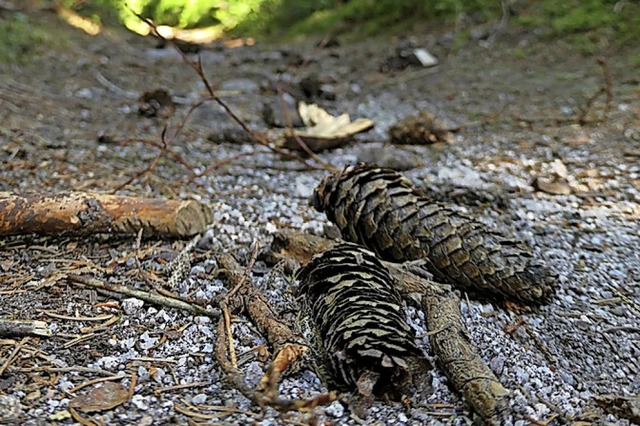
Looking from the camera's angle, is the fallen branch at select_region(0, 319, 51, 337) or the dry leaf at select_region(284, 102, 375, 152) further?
the dry leaf at select_region(284, 102, 375, 152)

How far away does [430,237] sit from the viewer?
145 centimetres

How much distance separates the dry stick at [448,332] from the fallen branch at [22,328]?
23.3 inches

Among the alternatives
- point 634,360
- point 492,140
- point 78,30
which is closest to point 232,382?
point 634,360

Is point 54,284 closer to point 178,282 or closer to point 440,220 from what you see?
point 178,282

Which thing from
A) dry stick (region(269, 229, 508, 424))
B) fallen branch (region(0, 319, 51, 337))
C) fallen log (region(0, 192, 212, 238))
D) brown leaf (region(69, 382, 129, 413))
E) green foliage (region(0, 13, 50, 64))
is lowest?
green foliage (region(0, 13, 50, 64))

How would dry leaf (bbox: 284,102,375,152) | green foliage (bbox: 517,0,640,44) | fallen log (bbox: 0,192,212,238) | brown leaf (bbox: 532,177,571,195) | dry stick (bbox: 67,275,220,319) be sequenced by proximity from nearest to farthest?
dry stick (bbox: 67,275,220,319)
fallen log (bbox: 0,192,212,238)
brown leaf (bbox: 532,177,571,195)
dry leaf (bbox: 284,102,375,152)
green foliage (bbox: 517,0,640,44)

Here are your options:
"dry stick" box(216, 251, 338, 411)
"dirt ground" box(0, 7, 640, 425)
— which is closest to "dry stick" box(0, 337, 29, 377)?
"dirt ground" box(0, 7, 640, 425)

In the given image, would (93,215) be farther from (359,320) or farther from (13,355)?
(359,320)

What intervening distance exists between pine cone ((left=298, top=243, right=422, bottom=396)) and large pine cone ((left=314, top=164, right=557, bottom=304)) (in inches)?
7.3

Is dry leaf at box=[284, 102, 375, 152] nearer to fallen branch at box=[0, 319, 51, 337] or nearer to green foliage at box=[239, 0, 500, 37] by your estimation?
fallen branch at box=[0, 319, 51, 337]

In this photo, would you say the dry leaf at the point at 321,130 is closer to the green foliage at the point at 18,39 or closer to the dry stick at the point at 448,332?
the dry stick at the point at 448,332

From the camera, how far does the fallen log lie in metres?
1.51

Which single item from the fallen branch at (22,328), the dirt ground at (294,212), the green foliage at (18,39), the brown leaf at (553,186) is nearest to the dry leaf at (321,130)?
the dirt ground at (294,212)

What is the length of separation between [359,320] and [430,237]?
1.47 feet
